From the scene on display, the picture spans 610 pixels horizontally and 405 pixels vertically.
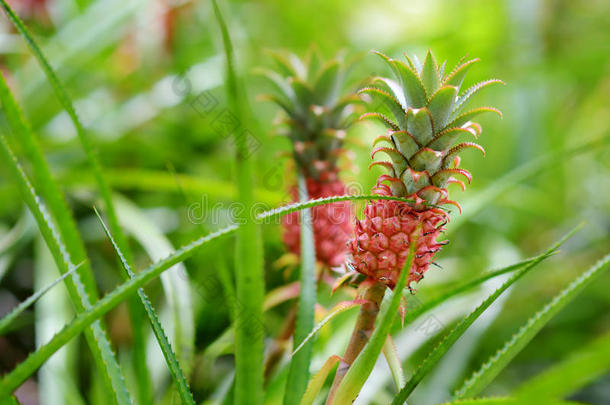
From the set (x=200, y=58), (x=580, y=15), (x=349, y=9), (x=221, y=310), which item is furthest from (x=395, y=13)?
(x=221, y=310)

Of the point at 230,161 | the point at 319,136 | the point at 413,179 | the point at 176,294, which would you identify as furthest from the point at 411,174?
the point at 230,161

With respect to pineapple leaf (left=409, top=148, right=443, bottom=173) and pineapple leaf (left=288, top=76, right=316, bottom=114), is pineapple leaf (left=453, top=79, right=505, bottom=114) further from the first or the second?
pineapple leaf (left=288, top=76, right=316, bottom=114)

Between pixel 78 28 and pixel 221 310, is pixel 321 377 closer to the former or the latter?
pixel 221 310

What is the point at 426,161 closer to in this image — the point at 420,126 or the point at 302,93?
the point at 420,126

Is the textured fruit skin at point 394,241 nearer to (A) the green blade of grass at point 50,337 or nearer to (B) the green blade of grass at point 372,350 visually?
(B) the green blade of grass at point 372,350

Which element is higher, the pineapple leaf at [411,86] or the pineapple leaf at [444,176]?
the pineapple leaf at [411,86]

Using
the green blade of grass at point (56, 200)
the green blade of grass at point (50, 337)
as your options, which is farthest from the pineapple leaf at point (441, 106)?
the green blade of grass at point (50, 337)
